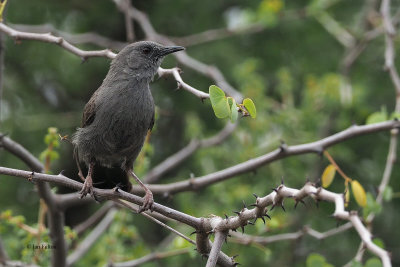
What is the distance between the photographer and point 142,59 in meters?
5.46

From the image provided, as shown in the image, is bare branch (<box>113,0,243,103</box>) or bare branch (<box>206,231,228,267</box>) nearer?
bare branch (<box>206,231,228,267</box>)

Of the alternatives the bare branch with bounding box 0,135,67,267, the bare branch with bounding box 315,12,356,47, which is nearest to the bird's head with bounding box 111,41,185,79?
the bare branch with bounding box 0,135,67,267

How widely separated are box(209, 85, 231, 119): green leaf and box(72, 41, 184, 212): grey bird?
159 centimetres

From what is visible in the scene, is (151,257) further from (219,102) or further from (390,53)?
(390,53)

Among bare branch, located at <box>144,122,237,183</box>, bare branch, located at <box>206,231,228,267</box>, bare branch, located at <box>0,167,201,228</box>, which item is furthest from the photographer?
bare branch, located at <box>144,122,237,183</box>

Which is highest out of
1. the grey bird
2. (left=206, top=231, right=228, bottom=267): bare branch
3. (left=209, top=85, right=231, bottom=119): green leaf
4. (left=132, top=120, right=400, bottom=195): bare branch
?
the grey bird

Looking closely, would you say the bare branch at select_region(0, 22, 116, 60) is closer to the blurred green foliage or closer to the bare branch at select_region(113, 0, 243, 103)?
the bare branch at select_region(113, 0, 243, 103)

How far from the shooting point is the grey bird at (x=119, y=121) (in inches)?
196

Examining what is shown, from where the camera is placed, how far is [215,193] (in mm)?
6945

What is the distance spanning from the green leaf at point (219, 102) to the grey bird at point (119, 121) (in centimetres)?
159

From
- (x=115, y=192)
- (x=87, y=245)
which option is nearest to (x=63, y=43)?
(x=115, y=192)

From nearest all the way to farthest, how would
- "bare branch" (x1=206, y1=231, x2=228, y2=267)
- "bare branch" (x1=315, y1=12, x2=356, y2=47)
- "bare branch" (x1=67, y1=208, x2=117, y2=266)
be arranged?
"bare branch" (x1=206, y1=231, x2=228, y2=267) → "bare branch" (x1=67, y1=208, x2=117, y2=266) → "bare branch" (x1=315, y1=12, x2=356, y2=47)

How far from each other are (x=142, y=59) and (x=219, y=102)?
89.4 inches

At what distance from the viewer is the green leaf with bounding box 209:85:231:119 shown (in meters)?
3.32
